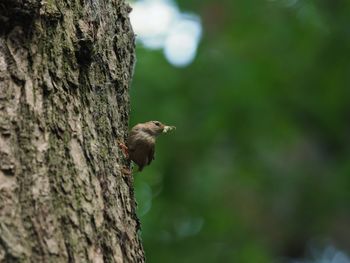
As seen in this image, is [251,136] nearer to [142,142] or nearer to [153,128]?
[153,128]

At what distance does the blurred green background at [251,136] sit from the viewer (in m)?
8.80

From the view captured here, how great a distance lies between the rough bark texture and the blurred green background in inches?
201

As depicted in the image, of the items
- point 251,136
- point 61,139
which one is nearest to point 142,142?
point 61,139

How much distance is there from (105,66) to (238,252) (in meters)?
5.60

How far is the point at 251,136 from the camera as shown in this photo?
10.1 meters

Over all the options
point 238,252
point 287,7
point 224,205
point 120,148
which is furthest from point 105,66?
point 287,7

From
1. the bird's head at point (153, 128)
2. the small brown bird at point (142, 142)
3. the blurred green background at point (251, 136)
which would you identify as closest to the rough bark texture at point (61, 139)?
the small brown bird at point (142, 142)

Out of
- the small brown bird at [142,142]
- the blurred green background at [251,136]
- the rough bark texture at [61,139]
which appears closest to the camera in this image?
the rough bark texture at [61,139]

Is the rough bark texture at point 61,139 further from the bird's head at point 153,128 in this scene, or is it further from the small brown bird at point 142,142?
the bird's head at point 153,128

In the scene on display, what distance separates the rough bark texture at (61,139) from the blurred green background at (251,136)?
511 centimetres

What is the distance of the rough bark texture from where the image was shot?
2.54m

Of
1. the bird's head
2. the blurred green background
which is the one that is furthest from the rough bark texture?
the blurred green background

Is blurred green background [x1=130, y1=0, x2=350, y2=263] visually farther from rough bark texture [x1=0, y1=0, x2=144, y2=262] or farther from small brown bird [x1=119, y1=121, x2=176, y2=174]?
rough bark texture [x1=0, y1=0, x2=144, y2=262]

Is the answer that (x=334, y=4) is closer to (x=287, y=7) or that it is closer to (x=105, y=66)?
(x=287, y=7)
